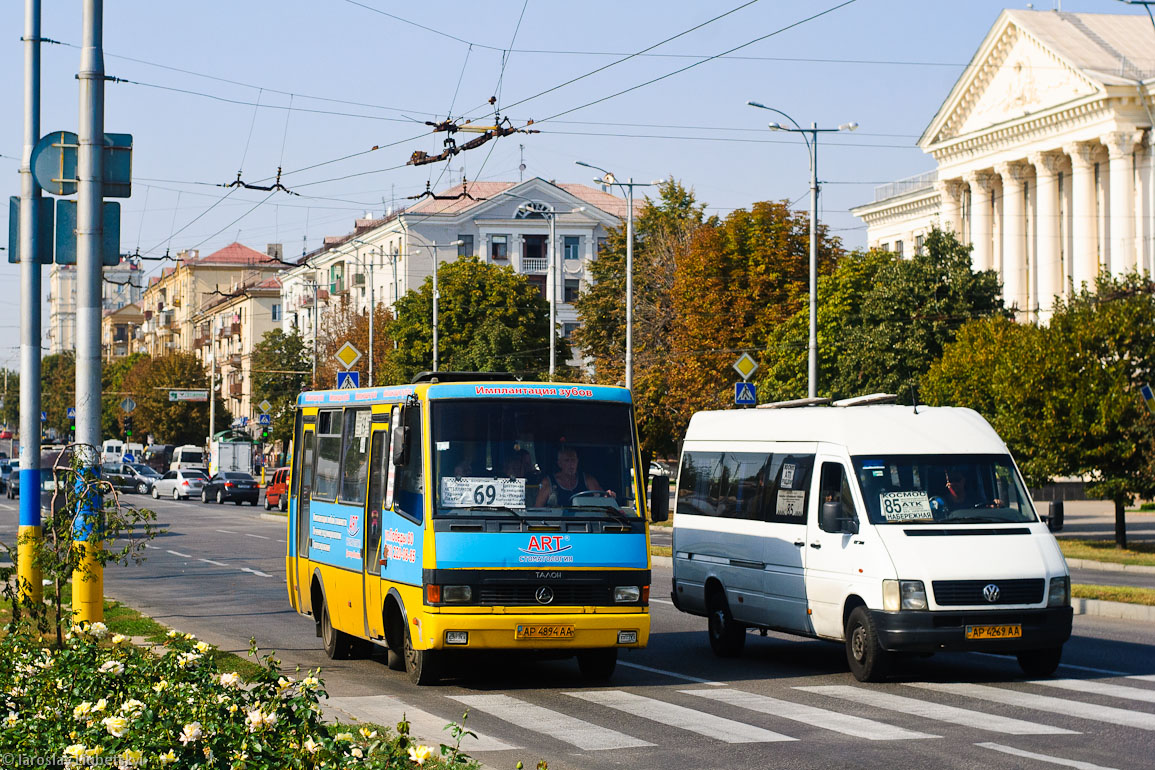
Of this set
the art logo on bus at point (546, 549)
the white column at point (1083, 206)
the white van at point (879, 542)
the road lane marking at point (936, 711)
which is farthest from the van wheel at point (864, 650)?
the white column at point (1083, 206)

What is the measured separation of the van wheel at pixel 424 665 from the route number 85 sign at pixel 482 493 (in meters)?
1.18

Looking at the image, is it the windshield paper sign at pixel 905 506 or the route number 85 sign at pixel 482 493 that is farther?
the windshield paper sign at pixel 905 506

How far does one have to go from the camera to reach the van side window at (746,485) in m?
15.0

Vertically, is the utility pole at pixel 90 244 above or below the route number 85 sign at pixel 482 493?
above

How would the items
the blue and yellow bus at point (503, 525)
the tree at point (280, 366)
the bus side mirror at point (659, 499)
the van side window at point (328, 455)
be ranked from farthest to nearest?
the tree at point (280, 366), the van side window at point (328, 455), the bus side mirror at point (659, 499), the blue and yellow bus at point (503, 525)

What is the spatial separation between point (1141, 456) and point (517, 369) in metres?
45.6

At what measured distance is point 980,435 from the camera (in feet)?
47.7

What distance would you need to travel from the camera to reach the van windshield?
13766 millimetres

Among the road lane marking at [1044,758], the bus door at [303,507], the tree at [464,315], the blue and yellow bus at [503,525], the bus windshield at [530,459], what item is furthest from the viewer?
the tree at [464,315]

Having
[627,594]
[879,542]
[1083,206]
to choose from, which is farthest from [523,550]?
[1083,206]

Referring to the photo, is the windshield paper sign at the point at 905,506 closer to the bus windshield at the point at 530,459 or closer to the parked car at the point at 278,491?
the bus windshield at the point at 530,459

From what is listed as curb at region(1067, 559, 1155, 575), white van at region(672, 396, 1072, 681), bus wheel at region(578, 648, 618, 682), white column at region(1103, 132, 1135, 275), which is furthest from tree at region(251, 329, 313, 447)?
bus wheel at region(578, 648, 618, 682)

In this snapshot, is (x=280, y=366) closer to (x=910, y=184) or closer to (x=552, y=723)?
(x=910, y=184)

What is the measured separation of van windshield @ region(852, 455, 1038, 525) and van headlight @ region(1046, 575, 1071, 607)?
71 centimetres
